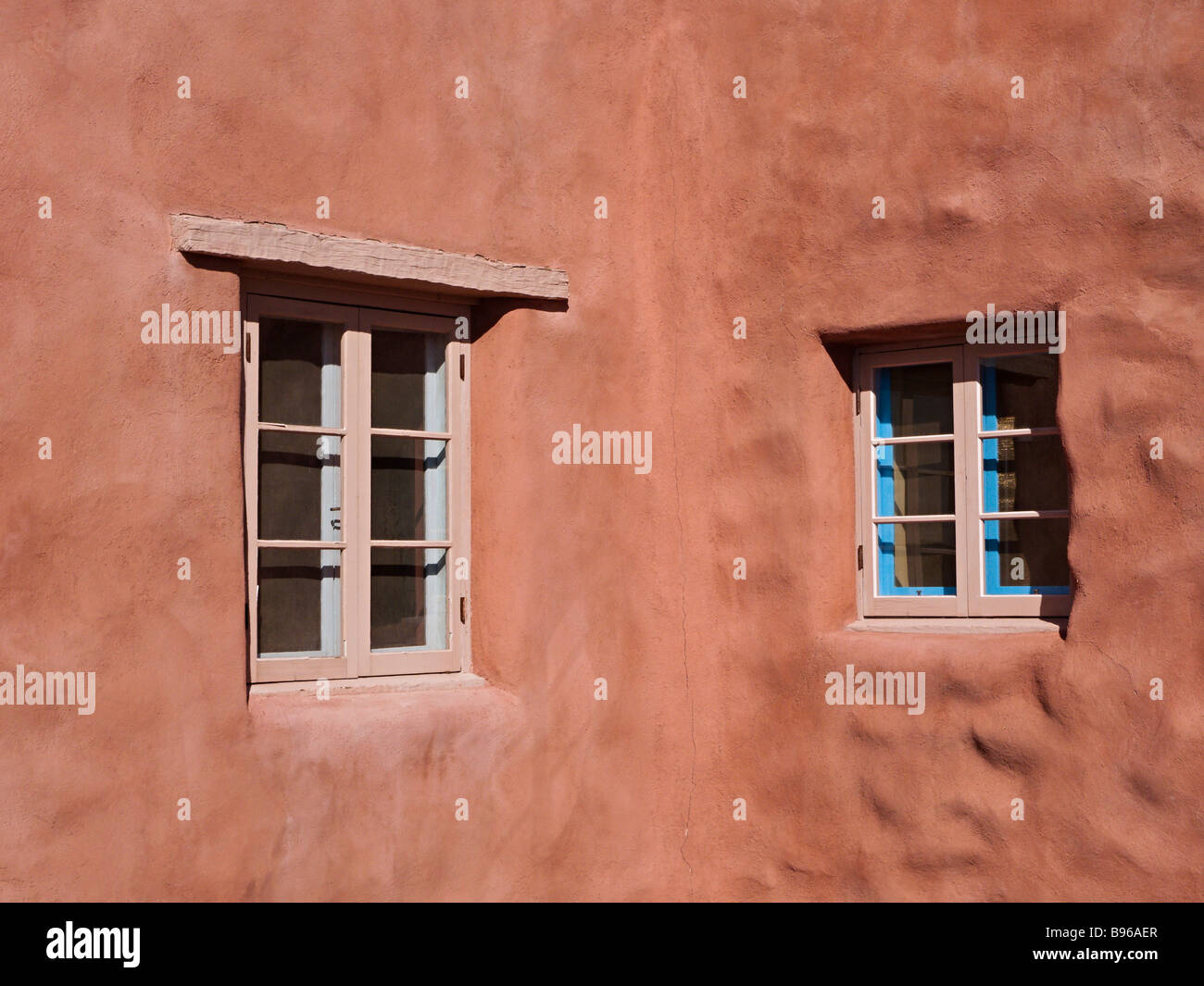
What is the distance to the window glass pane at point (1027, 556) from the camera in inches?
195

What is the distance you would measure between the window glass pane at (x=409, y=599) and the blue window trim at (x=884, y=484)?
1682mm

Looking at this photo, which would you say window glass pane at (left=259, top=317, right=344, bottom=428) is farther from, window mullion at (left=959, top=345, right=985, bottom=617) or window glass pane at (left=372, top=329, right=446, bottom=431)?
window mullion at (left=959, top=345, right=985, bottom=617)

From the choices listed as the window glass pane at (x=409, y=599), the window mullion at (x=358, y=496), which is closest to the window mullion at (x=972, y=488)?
the window glass pane at (x=409, y=599)

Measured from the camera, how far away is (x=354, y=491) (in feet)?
15.7

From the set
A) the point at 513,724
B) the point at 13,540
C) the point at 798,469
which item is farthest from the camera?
the point at 798,469

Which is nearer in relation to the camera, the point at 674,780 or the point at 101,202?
the point at 101,202

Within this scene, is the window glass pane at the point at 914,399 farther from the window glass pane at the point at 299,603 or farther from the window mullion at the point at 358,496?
the window glass pane at the point at 299,603

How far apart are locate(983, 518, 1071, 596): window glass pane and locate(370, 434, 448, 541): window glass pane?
2.02 meters

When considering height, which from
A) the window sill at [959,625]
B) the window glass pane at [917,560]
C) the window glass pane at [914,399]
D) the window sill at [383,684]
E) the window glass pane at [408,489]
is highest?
the window glass pane at [914,399]

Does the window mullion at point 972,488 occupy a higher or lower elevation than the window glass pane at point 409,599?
higher
